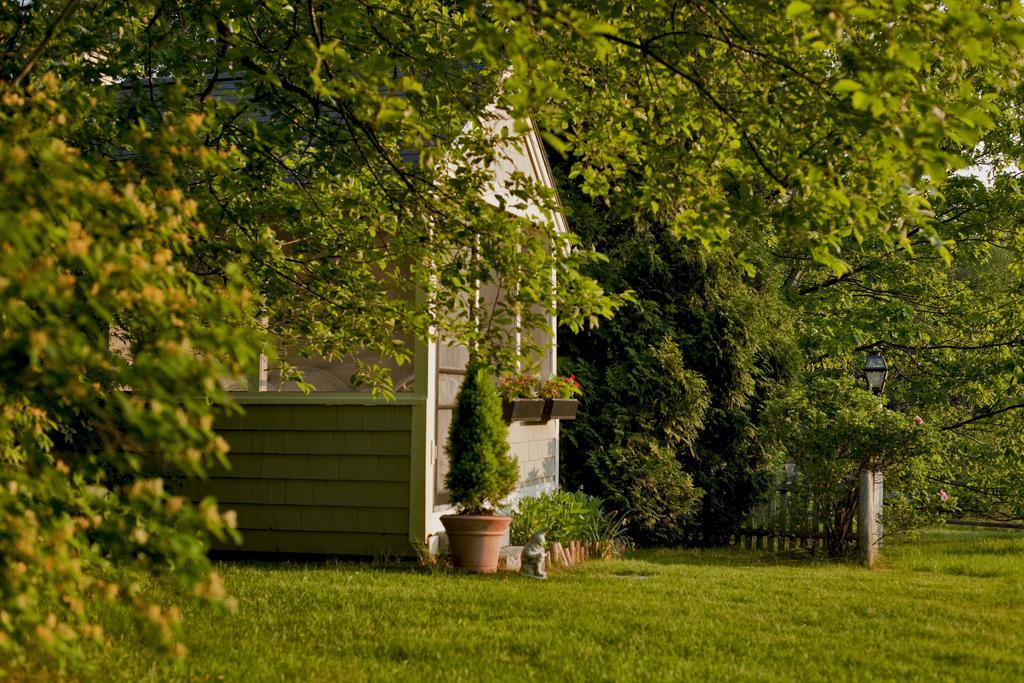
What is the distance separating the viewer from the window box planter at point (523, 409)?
10.7 m

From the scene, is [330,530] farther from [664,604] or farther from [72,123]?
[72,123]

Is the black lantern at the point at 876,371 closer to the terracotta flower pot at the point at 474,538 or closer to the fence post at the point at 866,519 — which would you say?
the fence post at the point at 866,519

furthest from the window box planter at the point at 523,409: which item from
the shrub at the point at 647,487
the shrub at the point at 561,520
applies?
the shrub at the point at 647,487

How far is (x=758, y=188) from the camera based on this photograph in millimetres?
5973

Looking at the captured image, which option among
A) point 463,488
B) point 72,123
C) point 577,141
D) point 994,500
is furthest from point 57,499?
point 994,500

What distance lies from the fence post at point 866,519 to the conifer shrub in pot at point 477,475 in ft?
14.9

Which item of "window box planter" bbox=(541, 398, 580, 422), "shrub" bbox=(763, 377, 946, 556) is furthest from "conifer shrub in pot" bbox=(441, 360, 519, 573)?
"shrub" bbox=(763, 377, 946, 556)

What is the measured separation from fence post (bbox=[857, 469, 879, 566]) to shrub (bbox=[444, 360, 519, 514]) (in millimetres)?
4609

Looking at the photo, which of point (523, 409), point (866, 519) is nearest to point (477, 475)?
point (523, 409)

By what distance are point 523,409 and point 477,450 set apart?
56.8 inches

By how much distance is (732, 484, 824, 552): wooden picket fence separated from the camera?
14.2 meters

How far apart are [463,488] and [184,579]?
6953mm

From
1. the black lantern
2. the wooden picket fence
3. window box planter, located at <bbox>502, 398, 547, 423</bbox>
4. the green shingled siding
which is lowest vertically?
the wooden picket fence

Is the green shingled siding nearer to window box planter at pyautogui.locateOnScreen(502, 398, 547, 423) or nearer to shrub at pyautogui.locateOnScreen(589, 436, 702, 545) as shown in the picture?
window box planter at pyautogui.locateOnScreen(502, 398, 547, 423)
